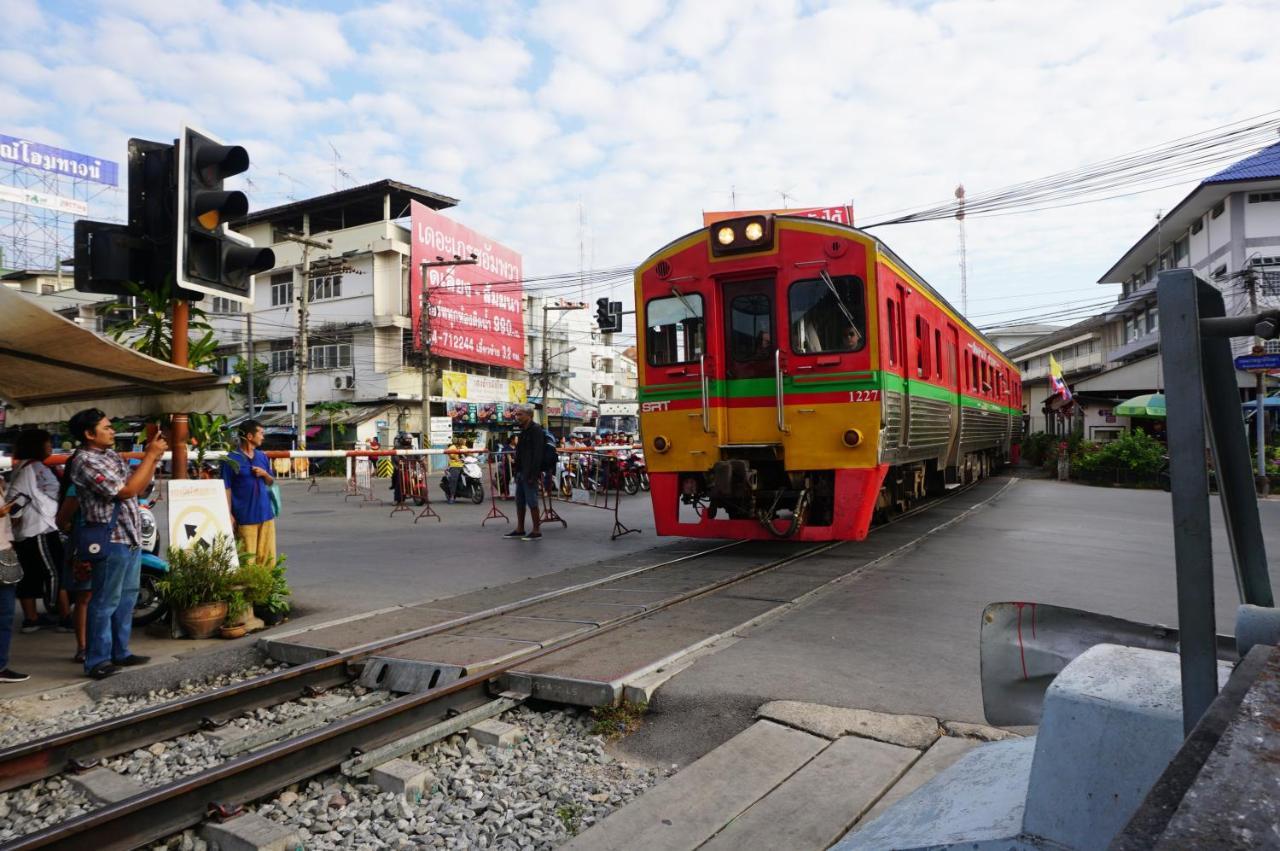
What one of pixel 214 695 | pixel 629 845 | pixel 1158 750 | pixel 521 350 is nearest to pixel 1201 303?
pixel 1158 750

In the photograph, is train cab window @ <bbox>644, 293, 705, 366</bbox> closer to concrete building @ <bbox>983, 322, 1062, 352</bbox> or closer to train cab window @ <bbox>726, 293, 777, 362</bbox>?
train cab window @ <bbox>726, 293, 777, 362</bbox>

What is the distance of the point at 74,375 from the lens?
5680mm

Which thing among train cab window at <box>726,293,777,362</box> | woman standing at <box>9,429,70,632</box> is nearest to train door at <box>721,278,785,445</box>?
train cab window at <box>726,293,777,362</box>

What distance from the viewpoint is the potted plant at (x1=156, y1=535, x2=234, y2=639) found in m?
6.09

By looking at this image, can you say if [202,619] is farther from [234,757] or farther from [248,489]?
[234,757]

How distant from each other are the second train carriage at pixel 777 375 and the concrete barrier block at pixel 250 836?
5960 mm

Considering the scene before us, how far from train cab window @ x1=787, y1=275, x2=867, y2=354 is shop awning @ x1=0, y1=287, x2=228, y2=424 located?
5.53 m

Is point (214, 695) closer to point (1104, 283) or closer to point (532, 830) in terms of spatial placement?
point (532, 830)

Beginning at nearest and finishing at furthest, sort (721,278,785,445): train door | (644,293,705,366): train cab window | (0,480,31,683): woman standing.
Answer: (0,480,31,683): woman standing, (721,278,785,445): train door, (644,293,705,366): train cab window

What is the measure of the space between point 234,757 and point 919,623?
4.42 meters

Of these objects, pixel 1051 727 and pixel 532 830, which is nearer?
pixel 1051 727

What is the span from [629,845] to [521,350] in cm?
4346

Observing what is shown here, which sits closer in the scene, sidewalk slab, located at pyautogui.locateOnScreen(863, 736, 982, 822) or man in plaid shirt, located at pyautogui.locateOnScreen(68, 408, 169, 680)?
sidewalk slab, located at pyautogui.locateOnScreen(863, 736, 982, 822)

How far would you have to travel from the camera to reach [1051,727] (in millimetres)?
1717
